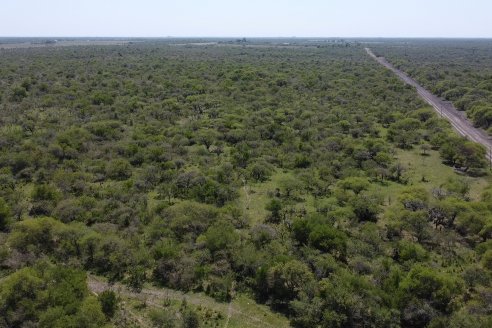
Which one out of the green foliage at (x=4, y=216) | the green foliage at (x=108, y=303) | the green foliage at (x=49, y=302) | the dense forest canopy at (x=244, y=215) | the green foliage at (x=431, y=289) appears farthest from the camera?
the green foliage at (x=4, y=216)

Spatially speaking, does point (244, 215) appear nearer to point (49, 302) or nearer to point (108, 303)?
point (108, 303)

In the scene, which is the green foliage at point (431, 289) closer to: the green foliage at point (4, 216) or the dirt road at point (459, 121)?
the green foliage at point (4, 216)

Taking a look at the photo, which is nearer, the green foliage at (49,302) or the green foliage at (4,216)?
the green foliage at (49,302)

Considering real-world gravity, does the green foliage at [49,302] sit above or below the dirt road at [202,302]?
above

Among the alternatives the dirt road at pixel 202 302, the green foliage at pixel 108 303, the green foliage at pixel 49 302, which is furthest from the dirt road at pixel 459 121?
the green foliage at pixel 49 302

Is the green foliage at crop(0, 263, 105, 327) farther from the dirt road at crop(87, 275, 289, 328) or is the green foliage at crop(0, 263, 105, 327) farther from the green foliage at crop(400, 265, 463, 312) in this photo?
the green foliage at crop(400, 265, 463, 312)

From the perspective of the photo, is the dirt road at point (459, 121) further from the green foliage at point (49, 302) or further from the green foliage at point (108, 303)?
the green foliage at point (49, 302)

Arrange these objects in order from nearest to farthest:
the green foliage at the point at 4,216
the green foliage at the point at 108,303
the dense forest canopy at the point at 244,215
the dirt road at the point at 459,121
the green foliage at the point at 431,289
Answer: the green foliage at the point at 108,303, the dense forest canopy at the point at 244,215, the green foliage at the point at 431,289, the green foliage at the point at 4,216, the dirt road at the point at 459,121

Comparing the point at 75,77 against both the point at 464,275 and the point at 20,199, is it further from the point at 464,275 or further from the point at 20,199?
the point at 464,275

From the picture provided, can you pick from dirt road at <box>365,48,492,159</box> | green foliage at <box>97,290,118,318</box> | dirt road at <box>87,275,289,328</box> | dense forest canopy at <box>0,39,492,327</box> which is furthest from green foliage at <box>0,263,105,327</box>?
dirt road at <box>365,48,492,159</box>

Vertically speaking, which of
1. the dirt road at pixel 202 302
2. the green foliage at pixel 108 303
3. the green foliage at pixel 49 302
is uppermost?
the green foliage at pixel 49 302
